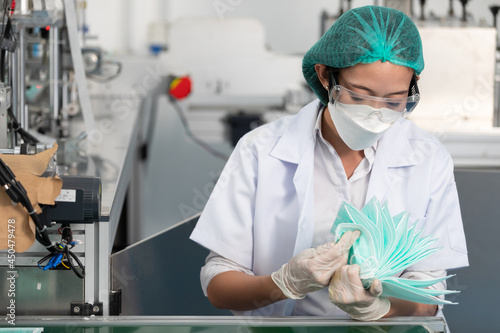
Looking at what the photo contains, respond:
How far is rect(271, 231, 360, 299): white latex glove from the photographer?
3.18 ft

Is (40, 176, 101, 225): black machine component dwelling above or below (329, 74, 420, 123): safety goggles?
below

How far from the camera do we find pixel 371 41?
42.5 inches

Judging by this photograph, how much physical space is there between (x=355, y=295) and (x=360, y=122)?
1.09 ft

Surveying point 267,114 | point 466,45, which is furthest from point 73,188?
point 267,114

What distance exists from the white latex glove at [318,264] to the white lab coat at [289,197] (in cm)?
18

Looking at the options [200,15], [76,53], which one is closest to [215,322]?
[76,53]

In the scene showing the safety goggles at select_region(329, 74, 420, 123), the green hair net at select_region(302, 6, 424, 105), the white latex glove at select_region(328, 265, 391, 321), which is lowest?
the white latex glove at select_region(328, 265, 391, 321)

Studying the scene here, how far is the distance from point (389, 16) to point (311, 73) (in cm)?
20

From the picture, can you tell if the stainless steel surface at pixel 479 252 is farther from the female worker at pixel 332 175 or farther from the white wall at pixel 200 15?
the white wall at pixel 200 15

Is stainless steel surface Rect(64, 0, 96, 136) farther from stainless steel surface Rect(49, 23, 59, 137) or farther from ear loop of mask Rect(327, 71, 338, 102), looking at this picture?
ear loop of mask Rect(327, 71, 338, 102)

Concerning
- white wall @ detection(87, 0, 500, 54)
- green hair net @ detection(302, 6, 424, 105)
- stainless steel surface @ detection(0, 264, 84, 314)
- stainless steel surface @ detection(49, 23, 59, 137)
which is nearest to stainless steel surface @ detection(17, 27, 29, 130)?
stainless steel surface @ detection(49, 23, 59, 137)

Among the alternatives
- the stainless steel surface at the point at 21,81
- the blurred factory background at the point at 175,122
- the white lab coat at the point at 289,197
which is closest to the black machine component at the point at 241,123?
the blurred factory background at the point at 175,122

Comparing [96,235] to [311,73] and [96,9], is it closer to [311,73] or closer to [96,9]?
[311,73]

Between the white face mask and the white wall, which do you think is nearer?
the white face mask
